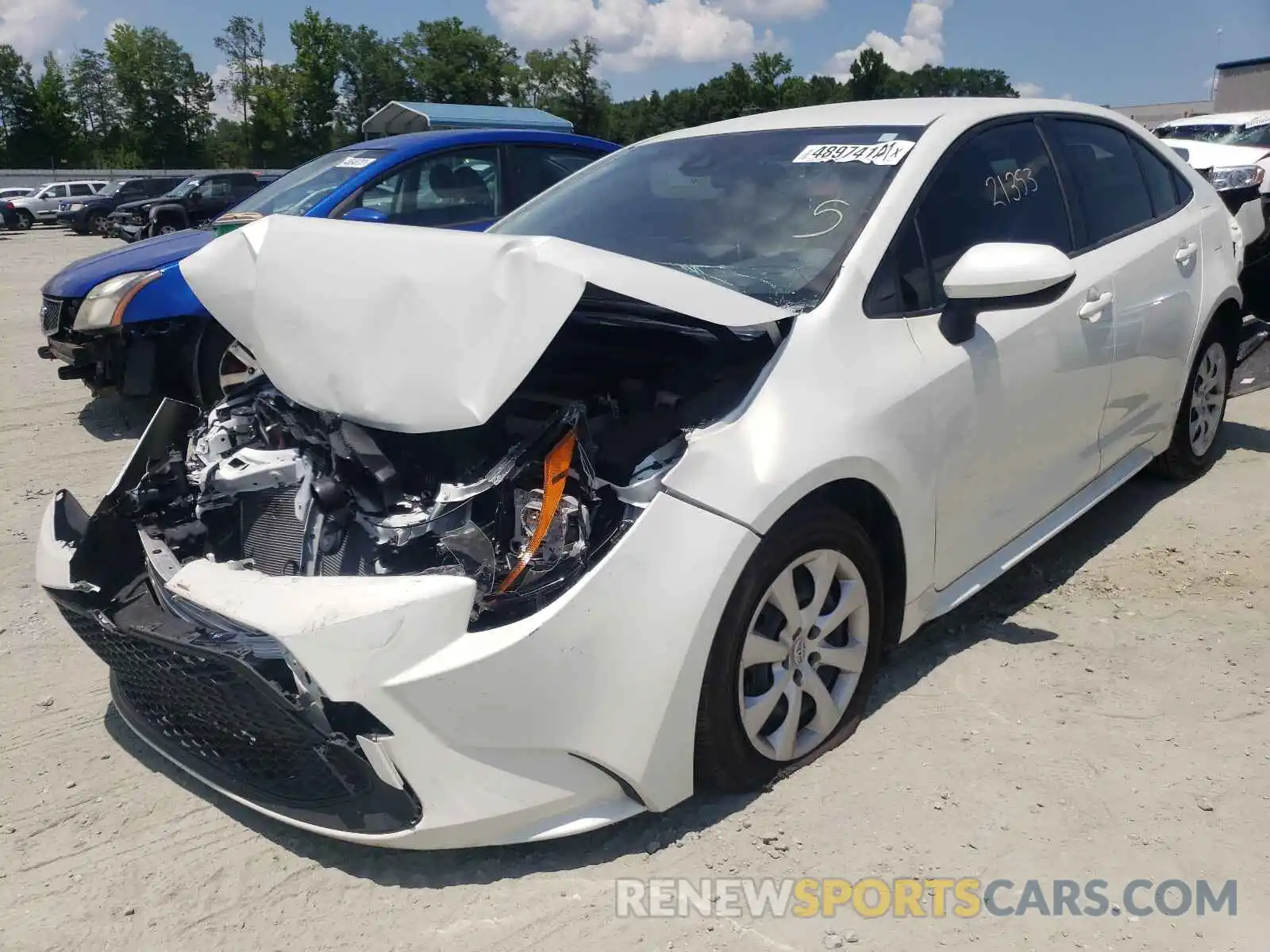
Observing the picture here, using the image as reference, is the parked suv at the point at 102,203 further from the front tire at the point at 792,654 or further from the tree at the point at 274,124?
the tree at the point at 274,124

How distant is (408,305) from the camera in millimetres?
2400

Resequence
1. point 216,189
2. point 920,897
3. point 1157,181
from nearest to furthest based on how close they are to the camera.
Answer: point 920,897 < point 1157,181 < point 216,189

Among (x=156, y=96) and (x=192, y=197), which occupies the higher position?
(x=156, y=96)

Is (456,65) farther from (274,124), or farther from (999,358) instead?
(999,358)

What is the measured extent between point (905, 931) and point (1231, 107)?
35166mm

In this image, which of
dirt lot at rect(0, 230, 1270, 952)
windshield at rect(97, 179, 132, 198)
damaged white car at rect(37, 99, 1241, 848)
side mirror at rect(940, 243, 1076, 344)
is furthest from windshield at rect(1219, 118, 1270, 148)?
windshield at rect(97, 179, 132, 198)

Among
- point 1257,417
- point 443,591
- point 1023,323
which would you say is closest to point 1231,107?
point 1257,417

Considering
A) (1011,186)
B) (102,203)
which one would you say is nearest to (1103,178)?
(1011,186)

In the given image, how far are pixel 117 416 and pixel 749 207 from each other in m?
5.00

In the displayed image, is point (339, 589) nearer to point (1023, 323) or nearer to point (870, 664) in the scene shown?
point (870, 664)

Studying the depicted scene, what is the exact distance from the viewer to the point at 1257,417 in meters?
5.77

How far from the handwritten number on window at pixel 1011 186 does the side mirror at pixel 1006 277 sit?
0.55 metres

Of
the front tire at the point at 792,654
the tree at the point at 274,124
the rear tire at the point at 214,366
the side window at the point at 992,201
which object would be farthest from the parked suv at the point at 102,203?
the tree at the point at 274,124

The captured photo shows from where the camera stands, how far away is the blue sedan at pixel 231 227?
5617mm
